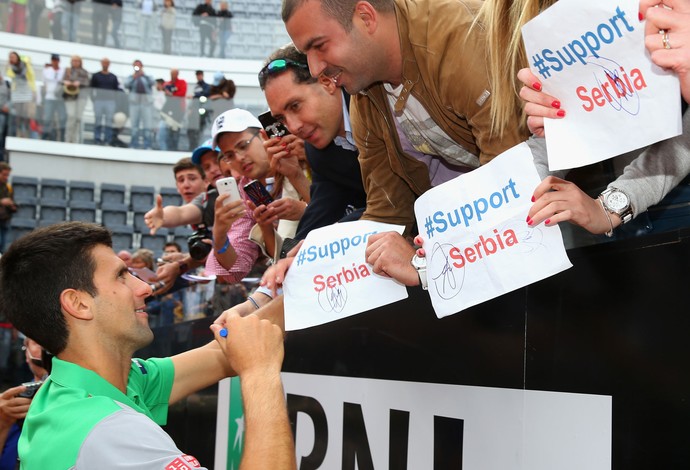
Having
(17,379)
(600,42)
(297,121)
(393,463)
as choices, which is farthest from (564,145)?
(17,379)

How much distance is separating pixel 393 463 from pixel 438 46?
1.22 metres

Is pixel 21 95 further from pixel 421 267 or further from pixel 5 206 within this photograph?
pixel 421 267

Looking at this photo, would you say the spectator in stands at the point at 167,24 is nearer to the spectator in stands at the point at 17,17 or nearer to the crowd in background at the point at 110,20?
the crowd in background at the point at 110,20

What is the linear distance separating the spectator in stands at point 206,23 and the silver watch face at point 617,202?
16.8m

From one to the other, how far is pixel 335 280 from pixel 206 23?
16.5m

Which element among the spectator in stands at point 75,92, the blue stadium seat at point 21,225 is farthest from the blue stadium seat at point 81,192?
the blue stadium seat at point 21,225

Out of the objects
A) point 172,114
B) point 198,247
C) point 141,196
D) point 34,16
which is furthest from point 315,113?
point 34,16

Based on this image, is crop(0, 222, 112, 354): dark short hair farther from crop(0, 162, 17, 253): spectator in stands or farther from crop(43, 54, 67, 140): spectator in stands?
crop(43, 54, 67, 140): spectator in stands

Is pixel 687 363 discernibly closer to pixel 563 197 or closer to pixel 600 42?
pixel 563 197

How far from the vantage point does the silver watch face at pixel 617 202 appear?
5.50ft

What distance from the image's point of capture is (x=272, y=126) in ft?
12.0

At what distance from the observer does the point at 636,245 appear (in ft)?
5.61

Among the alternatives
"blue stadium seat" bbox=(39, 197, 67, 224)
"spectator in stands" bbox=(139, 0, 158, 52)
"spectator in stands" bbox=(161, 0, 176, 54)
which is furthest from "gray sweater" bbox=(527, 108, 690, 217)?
"spectator in stands" bbox=(139, 0, 158, 52)

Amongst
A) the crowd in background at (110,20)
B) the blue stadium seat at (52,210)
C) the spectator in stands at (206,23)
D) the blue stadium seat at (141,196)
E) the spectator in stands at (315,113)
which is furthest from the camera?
the spectator in stands at (206,23)
